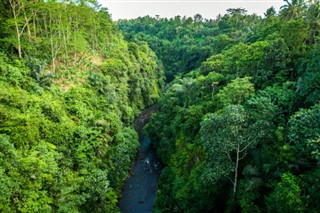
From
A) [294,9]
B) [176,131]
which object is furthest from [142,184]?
[294,9]

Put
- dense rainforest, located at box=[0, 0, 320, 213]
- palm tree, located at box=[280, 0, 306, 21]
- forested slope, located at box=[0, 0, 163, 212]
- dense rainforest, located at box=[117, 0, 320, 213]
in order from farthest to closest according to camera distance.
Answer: palm tree, located at box=[280, 0, 306, 21]
forested slope, located at box=[0, 0, 163, 212]
dense rainforest, located at box=[0, 0, 320, 213]
dense rainforest, located at box=[117, 0, 320, 213]

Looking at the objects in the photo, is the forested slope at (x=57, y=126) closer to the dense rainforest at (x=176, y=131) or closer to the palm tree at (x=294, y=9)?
the dense rainforest at (x=176, y=131)

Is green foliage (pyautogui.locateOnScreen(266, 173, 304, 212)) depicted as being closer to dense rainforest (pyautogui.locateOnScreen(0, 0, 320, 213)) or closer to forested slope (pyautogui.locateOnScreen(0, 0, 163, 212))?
dense rainforest (pyautogui.locateOnScreen(0, 0, 320, 213))

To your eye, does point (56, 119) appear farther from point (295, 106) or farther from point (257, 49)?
point (257, 49)

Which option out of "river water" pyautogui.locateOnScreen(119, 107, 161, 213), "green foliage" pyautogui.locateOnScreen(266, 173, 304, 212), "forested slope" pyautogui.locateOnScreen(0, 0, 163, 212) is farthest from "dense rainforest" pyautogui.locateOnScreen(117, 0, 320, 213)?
"forested slope" pyautogui.locateOnScreen(0, 0, 163, 212)

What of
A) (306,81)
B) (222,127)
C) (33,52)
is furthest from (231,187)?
(33,52)
